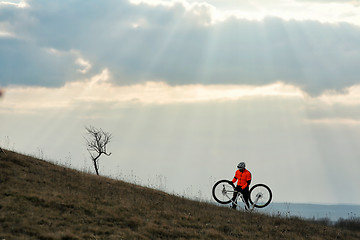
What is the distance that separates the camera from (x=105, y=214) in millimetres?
18703

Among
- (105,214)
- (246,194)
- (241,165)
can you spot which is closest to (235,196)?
(246,194)

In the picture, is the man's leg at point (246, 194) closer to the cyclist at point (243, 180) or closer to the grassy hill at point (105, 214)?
the cyclist at point (243, 180)

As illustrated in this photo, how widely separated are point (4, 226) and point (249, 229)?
10.9 meters

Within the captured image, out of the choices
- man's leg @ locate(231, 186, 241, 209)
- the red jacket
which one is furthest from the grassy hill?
the red jacket

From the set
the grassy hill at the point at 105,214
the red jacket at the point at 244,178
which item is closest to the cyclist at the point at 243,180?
the red jacket at the point at 244,178

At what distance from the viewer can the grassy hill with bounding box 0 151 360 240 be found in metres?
16.6

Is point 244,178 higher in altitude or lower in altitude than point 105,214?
higher

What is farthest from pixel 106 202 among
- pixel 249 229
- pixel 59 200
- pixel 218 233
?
pixel 249 229

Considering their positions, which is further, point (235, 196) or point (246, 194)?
point (235, 196)

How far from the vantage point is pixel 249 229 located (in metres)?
20.5

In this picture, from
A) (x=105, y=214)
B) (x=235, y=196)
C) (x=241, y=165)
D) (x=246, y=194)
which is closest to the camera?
(x=105, y=214)

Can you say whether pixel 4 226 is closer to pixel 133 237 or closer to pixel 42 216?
pixel 42 216

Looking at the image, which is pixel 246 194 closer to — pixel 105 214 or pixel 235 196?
pixel 235 196

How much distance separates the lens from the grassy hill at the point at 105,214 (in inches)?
655
